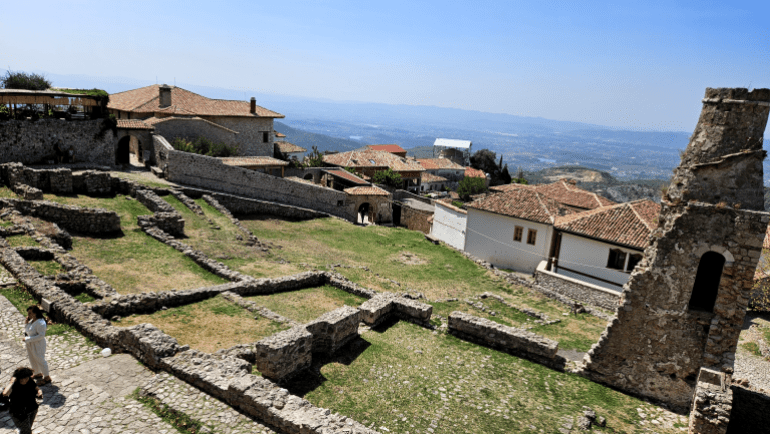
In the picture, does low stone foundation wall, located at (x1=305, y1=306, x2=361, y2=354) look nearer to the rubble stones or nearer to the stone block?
the stone block

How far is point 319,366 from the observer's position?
11.8 m

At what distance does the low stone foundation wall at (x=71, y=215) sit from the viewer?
19.8m

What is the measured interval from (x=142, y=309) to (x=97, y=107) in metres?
23.2

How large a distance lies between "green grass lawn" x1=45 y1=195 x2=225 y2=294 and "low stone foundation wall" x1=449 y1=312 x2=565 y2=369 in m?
9.31

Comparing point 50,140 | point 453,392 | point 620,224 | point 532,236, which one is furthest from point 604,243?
point 50,140

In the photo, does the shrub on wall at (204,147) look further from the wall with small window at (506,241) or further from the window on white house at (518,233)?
the window on white house at (518,233)

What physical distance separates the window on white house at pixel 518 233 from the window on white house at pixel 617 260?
19.8ft

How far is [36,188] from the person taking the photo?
72.7 feet

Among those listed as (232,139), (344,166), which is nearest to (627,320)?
(232,139)

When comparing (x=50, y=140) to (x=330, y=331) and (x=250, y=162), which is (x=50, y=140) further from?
(x=330, y=331)

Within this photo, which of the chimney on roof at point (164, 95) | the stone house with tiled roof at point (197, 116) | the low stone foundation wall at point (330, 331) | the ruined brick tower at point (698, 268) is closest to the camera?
the ruined brick tower at point (698, 268)

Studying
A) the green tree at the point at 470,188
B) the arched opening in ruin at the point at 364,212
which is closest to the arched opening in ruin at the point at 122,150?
the arched opening in ruin at the point at 364,212

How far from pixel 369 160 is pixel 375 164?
968 millimetres

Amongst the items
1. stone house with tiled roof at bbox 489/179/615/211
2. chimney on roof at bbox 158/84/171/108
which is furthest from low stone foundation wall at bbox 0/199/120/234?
stone house with tiled roof at bbox 489/179/615/211
